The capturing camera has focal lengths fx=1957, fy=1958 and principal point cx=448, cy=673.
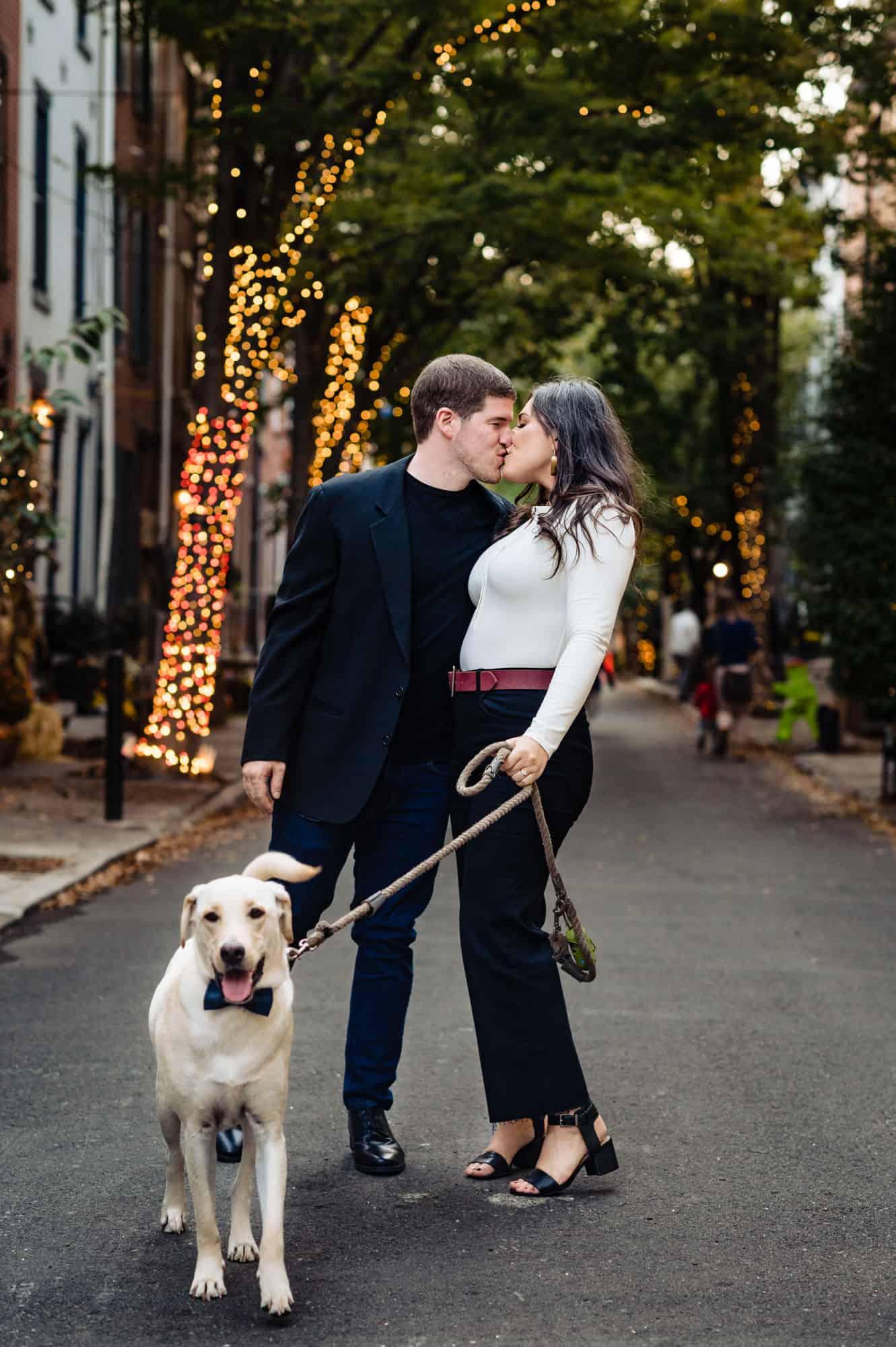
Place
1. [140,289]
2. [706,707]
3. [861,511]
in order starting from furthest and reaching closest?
[140,289], [706,707], [861,511]

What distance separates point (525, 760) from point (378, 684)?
0.55m

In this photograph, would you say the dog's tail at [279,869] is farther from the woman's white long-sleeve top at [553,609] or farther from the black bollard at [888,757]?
the black bollard at [888,757]

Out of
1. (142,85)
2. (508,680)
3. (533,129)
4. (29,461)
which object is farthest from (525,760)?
(142,85)

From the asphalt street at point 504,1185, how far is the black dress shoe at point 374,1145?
0.06m

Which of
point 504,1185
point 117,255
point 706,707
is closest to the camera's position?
point 504,1185

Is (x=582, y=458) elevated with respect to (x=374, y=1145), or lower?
elevated

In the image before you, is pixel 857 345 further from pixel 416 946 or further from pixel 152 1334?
pixel 152 1334

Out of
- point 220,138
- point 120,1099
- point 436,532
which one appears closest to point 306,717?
point 436,532

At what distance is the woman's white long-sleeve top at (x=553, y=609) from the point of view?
4723mm

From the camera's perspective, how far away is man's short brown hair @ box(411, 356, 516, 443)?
506cm

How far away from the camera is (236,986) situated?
13.0 feet

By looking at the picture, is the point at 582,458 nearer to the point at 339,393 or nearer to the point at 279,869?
the point at 279,869

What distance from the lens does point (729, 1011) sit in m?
7.58

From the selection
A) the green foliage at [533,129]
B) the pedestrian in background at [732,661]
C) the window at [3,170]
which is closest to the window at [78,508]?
the window at [3,170]
